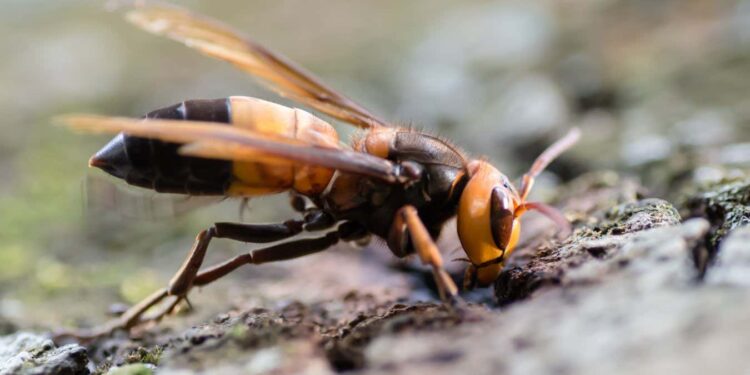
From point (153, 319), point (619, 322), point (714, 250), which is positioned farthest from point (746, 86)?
point (153, 319)

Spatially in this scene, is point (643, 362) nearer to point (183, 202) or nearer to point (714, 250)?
point (714, 250)

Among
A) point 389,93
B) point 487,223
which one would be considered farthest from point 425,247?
point 389,93

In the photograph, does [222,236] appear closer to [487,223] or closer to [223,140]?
[223,140]

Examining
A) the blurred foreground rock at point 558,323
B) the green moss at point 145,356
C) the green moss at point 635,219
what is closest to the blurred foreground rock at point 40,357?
the blurred foreground rock at point 558,323

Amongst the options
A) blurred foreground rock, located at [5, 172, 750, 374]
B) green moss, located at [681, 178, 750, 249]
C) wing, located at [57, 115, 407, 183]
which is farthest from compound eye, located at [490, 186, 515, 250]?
green moss, located at [681, 178, 750, 249]

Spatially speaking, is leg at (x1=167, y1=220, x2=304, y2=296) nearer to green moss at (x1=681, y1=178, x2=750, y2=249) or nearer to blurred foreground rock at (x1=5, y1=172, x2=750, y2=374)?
blurred foreground rock at (x1=5, y1=172, x2=750, y2=374)

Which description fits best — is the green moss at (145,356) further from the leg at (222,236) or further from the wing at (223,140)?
the wing at (223,140)
